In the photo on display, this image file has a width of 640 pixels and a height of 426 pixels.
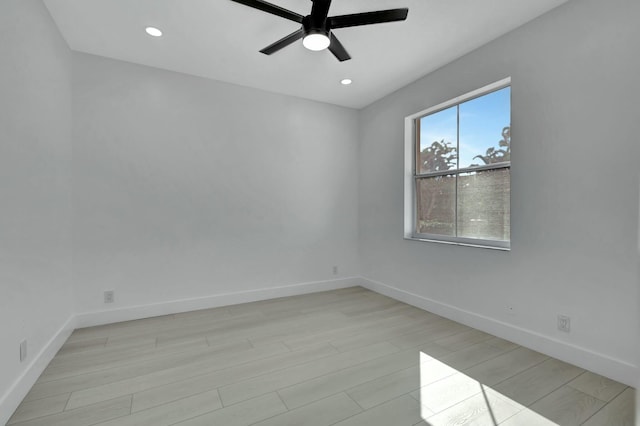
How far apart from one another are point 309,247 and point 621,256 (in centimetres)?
299

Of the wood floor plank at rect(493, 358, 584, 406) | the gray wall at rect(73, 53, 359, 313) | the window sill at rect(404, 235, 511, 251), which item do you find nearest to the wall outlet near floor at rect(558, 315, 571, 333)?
the wood floor plank at rect(493, 358, 584, 406)

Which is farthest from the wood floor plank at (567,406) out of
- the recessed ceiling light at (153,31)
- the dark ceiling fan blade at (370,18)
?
the recessed ceiling light at (153,31)

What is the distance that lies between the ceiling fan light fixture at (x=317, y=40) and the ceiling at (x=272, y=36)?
1.10ft

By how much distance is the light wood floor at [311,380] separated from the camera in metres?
1.58

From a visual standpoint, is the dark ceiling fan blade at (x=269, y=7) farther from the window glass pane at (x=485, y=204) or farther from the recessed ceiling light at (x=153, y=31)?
the window glass pane at (x=485, y=204)

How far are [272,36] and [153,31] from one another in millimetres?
988

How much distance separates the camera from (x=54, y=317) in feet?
7.62

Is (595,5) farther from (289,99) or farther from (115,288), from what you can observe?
(115,288)

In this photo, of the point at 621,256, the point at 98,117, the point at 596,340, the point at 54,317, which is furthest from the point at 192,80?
the point at 596,340

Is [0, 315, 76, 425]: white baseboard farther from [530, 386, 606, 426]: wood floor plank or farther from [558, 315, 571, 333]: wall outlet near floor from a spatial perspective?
[558, 315, 571, 333]: wall outlet near floor

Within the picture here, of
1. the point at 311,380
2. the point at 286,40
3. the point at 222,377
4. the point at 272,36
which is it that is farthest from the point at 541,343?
the point at 272,36

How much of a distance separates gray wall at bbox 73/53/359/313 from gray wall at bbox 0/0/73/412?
24 cm

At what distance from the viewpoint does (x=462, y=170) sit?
3.03 metres

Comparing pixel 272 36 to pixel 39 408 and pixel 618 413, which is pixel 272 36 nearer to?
pixel 39 408
